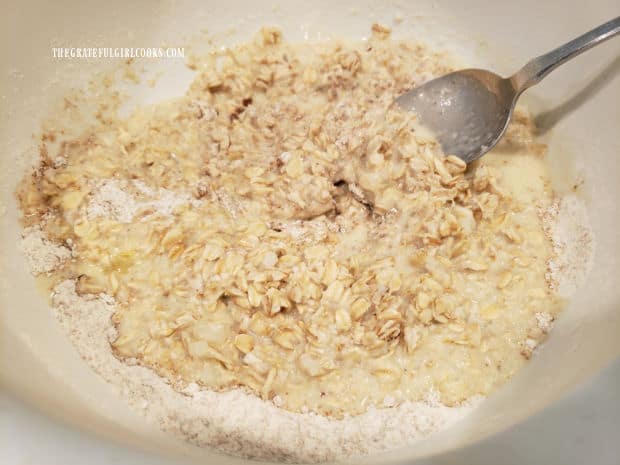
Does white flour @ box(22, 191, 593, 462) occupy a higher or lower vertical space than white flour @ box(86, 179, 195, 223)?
lower

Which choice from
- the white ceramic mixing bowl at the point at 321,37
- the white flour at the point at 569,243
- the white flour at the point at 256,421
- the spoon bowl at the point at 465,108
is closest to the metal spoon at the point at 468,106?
the spoon bowl at the point at 465,108

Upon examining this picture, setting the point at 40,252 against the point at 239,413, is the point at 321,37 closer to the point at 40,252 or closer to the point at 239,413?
the point at 40,252

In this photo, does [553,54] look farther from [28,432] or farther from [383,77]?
[28,432]

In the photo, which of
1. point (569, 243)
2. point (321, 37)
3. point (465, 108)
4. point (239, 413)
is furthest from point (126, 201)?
point (569, 243)

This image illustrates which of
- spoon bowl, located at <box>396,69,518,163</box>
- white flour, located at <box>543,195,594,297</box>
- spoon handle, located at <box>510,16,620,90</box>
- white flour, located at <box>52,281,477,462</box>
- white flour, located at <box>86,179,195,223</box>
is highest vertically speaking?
spoon handle, located at <box>510,16,620,90</box>

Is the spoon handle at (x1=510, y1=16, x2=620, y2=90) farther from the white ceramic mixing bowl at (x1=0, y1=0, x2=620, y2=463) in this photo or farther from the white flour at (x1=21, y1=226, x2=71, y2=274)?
the white flour at (x1=21, y1=226, x2=71, y2=274)

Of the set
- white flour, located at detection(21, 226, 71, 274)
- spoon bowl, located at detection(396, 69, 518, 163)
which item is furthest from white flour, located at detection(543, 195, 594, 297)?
white flour, located at detection(21, 226, 71, 274)

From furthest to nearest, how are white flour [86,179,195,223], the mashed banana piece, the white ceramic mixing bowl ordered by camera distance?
1. white flour [86,179,195,223]
2. the mashed banana piece
3. the white ceramic mixing bowl
